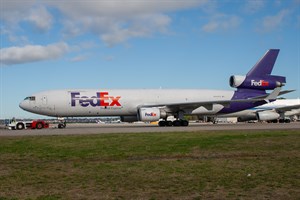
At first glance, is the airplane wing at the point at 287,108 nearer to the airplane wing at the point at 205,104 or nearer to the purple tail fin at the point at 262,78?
the purple tail fin at the point at 262,78

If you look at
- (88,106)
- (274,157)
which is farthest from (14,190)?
(88,106)

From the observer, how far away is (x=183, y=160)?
1056 cm

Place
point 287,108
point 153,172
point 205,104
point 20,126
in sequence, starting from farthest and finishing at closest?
point 287,108 < point 20,126 < point 205,104 < point 153,172

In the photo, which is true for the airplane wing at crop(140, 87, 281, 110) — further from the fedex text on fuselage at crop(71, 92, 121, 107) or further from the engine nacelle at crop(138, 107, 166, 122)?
the fedex text on fuselage at crop(71, 92, 121, 107)

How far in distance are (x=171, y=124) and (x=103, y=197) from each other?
30.2 meters

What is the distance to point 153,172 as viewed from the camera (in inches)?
349

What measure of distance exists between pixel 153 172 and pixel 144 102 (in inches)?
1085

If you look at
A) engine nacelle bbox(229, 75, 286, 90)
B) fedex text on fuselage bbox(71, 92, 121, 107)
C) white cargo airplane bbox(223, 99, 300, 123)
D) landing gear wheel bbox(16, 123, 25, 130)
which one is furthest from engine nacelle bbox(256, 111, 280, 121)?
landing gear wheel bbox(16, 123, 25, 130)

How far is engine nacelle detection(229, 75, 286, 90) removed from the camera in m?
39.3

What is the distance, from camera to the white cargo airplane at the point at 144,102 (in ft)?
113

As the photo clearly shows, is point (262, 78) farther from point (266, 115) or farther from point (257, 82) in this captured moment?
point (266, 115)

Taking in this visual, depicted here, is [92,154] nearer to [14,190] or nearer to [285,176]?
[14,190]

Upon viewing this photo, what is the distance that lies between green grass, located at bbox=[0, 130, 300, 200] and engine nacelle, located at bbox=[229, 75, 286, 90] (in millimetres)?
26102

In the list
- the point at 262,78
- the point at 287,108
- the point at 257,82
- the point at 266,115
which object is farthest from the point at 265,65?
the point at 287,108
